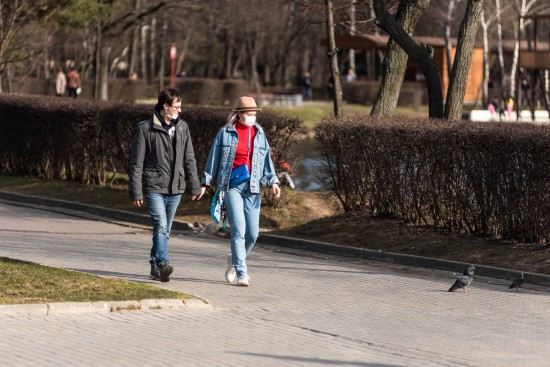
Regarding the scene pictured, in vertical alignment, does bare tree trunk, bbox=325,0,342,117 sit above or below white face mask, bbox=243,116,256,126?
above

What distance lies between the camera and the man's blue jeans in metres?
12.3

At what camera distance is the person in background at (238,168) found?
40.0ft

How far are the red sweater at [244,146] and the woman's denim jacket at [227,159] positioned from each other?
0.04 meters

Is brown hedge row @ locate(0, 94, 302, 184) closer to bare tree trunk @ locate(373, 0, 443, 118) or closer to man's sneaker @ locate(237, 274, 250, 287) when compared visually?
bare tree trunk @ locate(373, 0, 443, 118)

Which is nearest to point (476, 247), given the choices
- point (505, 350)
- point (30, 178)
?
point (505, 350)

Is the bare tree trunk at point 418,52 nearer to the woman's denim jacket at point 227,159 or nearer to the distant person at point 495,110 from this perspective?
the woman's denim jacket at point 227,159

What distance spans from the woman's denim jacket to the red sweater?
0.12 ft

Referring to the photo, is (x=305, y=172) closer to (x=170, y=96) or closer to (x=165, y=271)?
(x=165, y=271)

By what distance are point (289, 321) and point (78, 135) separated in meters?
13.2

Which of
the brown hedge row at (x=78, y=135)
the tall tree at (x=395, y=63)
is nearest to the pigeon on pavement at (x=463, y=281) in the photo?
the brown hedge row at (x=78, y=135)

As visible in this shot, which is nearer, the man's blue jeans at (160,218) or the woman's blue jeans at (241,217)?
the woman's blue jeans at (241,217)

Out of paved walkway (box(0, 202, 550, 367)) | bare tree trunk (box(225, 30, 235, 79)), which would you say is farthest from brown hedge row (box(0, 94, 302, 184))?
bare tree trunk (box(225, 30, 235, 79))

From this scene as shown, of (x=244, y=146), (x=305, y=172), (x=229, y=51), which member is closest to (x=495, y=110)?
(x=305, y=172)

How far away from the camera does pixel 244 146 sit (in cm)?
1228
